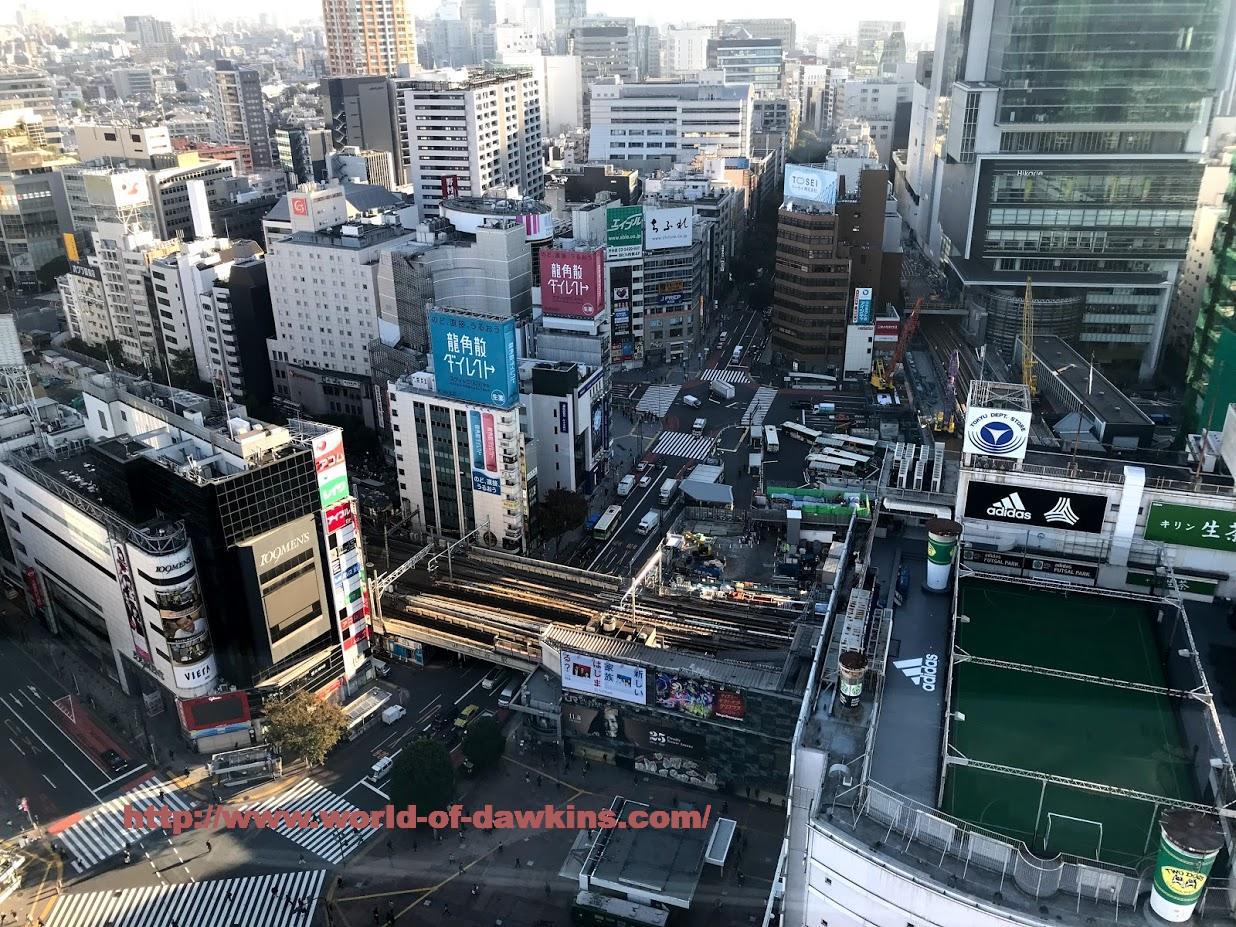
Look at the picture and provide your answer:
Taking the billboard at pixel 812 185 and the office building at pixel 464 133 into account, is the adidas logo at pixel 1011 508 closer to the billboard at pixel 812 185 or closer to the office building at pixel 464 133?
the billboard at pixel 812 185

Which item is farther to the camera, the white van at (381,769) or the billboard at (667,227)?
the billboard at (667,227)

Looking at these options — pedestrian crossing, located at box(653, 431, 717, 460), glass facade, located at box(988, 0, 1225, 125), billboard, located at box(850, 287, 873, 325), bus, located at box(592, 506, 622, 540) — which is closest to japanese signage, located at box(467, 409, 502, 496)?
bus, located at box(592, 506, 622, 540)

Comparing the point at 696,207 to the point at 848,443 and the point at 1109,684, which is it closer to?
the point at 848,443

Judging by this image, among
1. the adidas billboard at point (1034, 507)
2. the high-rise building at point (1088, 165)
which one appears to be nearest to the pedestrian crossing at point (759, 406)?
the high-rise building at point (1088, 165)

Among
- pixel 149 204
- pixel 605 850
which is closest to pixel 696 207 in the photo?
pixel 149 204

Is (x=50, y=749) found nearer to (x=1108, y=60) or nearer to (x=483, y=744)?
(x=483, y=744)

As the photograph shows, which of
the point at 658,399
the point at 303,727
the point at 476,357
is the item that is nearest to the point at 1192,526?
the point at 303,727

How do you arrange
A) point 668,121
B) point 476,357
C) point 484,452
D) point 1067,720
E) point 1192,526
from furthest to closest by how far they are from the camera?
point 668,121
point 484,452
point 476,357
point 1192,526
point 1067,720
